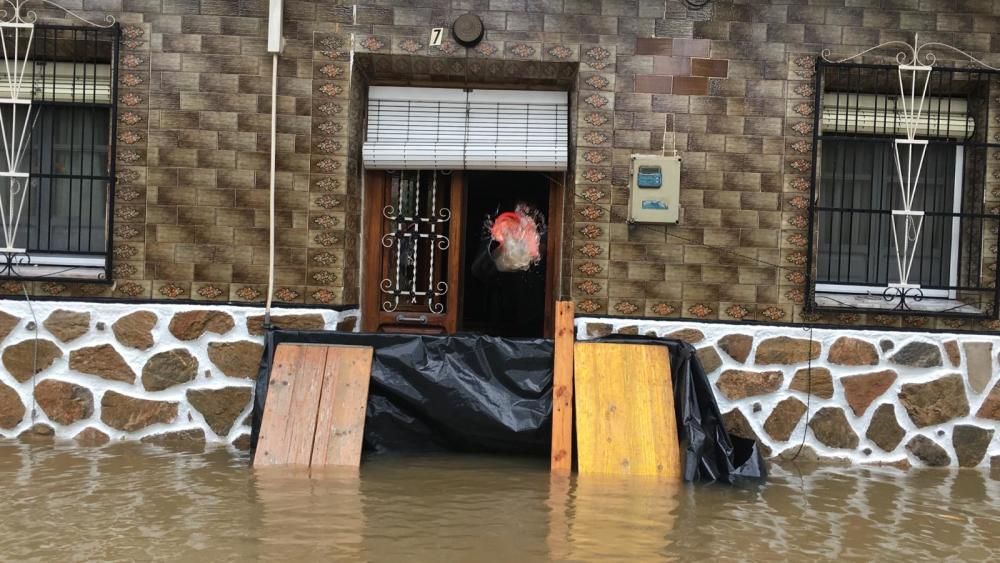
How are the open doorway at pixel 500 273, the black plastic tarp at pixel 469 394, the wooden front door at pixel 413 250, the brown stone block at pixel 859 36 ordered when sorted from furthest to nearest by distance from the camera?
the open doorway at pixel 500 273 < the wooden front door at pixel 413 250 < the brown stone block at pixel 859 36 < the black plastic tarp at pixel 469 394

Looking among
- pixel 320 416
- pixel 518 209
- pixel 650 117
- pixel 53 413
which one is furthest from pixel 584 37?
pixel 53 413

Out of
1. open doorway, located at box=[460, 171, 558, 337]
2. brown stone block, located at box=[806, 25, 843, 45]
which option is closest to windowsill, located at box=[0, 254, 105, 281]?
open doorway, located at box=[460, 171, 558, 337]

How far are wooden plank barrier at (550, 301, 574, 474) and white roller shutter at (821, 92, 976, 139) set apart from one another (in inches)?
99.1

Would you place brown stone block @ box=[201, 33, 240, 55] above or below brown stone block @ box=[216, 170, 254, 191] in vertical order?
above

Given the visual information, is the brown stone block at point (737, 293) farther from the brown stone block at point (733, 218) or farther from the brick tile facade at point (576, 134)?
the brown stone block at point (733, 218)

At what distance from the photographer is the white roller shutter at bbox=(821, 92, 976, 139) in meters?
6.76

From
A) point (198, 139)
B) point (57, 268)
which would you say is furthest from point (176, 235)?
point (57, 268)

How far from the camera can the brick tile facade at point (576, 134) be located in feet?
21.2

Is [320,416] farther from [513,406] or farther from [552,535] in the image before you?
[552,535]

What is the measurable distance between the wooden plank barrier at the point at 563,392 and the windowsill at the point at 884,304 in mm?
1889

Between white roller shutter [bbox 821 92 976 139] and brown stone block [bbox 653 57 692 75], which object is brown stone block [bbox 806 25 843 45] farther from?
brown stone block [bbox 653 57 692 75]

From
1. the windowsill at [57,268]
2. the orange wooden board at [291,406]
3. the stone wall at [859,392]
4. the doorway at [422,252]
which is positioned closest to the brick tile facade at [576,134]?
the windowsill at [57,268]

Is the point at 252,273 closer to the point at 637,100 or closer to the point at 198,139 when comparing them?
the point at 198,139

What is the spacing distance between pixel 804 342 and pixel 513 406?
83.8 inches
